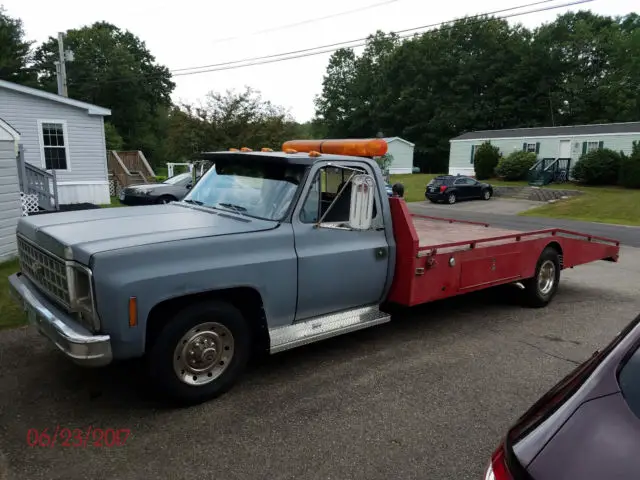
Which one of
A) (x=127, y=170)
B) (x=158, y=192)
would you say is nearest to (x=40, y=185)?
(x=158, y=192)

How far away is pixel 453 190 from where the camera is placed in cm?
2936

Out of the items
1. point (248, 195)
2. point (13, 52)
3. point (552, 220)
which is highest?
point (13, 52)

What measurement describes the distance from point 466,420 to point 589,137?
37.2 metres

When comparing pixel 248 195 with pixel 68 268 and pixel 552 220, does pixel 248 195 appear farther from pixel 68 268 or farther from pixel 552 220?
pixel 552 220

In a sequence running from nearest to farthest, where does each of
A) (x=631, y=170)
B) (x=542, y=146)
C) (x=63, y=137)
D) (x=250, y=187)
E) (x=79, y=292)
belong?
1. (x=79, y=292)
2. (x=250, y=187)
3. (x=63, y=137)
4. (x=631, y=170)
5. (x=542, y=146)

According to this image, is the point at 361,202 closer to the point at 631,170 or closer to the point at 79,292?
the point at 79,292

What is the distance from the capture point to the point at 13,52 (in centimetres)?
4997

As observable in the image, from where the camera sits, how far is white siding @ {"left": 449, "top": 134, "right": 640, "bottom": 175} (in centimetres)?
3328

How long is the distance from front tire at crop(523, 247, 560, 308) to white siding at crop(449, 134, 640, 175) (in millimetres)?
31247

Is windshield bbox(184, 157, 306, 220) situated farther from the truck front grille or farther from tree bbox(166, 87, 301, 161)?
tree bbox(166, 87, 301, 161)

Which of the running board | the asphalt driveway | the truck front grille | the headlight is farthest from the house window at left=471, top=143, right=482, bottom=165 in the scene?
the headlight

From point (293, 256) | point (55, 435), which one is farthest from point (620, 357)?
point (55, 435)

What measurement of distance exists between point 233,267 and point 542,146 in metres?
39.3

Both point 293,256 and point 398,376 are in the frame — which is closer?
point 293,256
